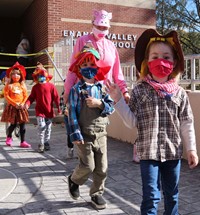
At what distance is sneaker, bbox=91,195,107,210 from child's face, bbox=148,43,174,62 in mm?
1647

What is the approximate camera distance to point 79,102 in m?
3.31

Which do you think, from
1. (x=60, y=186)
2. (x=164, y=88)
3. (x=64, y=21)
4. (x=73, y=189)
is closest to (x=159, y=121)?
(x=164, y=88)

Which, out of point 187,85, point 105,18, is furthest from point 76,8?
point 105,18

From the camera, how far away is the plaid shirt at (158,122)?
8.25 ft

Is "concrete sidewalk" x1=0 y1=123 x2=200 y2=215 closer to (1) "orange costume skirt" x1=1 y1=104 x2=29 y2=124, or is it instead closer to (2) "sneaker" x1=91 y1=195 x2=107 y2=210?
(2) "sneaker" x1=91 y1=195 x2=107 y2=210

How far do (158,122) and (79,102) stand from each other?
1.02 metres

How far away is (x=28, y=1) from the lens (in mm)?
15523

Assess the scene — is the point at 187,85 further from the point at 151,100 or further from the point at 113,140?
the point at 151,100

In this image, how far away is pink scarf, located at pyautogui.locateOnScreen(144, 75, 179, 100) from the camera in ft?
8.35

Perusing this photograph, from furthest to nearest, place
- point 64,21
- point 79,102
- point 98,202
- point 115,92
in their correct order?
point 64,21 → point 98,202 → point 79,102 → point 115,92

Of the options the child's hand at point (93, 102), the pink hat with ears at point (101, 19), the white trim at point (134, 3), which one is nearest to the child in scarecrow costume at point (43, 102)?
the pink hat with ears at point (101, 19)

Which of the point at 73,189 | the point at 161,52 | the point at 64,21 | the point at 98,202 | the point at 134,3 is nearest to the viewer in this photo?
the point at 161,52

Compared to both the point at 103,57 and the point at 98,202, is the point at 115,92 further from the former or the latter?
the point at 98,202

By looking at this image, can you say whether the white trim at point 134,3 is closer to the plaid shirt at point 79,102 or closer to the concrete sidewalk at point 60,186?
the concrete sidewalk at point 60,186
